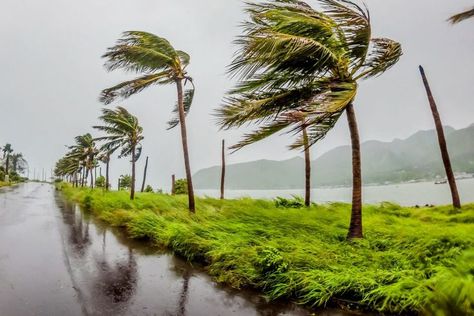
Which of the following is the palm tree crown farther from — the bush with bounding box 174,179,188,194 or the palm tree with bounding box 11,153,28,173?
the palm tree with bounding box 11,153,28,173

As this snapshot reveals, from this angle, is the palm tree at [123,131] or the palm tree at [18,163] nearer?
the palm tree at [123,131]

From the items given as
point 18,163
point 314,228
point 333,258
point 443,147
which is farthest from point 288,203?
point 18,163

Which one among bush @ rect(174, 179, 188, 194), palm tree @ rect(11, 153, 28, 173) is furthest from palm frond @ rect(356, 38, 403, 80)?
palm tree @ rect(11, 153, 28, 173)

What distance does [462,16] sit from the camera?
26.3ft

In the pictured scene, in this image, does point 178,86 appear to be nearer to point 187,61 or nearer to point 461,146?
point 187,61

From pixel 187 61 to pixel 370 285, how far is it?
10.9 metres

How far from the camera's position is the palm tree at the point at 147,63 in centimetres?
1101

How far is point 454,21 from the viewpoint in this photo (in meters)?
8.19

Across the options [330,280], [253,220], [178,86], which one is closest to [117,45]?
[178,86]

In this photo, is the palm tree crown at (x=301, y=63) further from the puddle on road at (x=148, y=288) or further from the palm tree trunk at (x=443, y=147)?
the palm tree trunk at (x=443, y=147)

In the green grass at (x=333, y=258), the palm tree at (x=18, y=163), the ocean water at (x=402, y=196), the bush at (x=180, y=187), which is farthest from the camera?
the palm tree at (x=18, y=163)

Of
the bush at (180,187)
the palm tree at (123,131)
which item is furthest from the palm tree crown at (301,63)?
the bush at (180,187)

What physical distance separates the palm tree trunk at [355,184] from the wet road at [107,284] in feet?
10.8

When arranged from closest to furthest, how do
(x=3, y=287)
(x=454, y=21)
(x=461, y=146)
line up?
(x=3, y=287)
(x=454, y=21)
(x=461, y=146)
